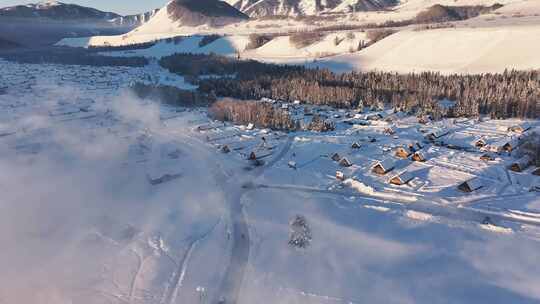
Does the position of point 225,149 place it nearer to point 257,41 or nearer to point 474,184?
point 474,184

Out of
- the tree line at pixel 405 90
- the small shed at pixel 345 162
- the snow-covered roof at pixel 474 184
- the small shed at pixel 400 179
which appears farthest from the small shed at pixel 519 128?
the small shed at pixel 345 162

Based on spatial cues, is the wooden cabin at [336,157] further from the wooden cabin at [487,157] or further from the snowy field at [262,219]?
the wooden cabin at [487,157]

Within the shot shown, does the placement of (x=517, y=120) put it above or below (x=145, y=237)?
above

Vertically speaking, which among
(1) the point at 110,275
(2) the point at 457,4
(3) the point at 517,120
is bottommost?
(1) the point at 110,275

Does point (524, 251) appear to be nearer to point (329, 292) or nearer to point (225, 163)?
point (329, 292)

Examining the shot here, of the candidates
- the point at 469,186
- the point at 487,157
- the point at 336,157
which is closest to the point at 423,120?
the point at 487,157

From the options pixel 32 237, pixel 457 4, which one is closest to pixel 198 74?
pixel 32 237
